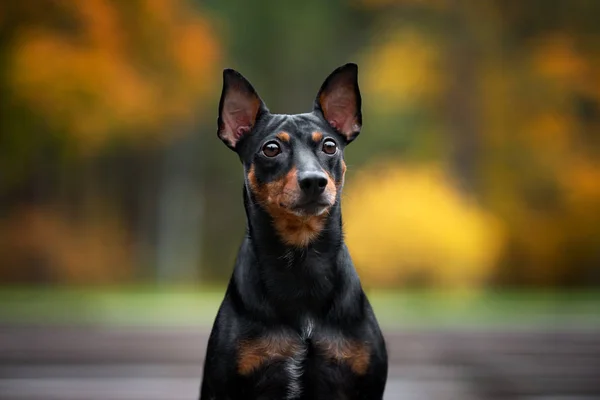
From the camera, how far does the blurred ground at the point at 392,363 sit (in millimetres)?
7547

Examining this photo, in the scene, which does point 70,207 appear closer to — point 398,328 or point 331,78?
point 398,328

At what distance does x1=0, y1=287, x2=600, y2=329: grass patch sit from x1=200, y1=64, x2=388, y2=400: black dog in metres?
7.92

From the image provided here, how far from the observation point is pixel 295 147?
13.4 ft

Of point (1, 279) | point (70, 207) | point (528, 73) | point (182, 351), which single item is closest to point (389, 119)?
point (528, 73)

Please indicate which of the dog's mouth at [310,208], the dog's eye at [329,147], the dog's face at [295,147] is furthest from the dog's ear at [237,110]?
the dog's mouth at [310,208]

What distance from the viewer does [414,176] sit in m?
17.0

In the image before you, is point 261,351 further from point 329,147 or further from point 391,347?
point 391,347

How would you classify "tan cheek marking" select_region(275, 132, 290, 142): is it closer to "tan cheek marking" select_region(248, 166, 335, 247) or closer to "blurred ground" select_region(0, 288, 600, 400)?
"tan cheek marking" select_region(248, 166, 335, 247)

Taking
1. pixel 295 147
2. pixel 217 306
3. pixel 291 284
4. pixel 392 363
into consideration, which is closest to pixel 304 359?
pixel 291 284

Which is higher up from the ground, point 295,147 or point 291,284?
point 295,147

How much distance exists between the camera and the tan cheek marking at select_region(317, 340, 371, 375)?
3.91 meters

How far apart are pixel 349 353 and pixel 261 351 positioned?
0.40m

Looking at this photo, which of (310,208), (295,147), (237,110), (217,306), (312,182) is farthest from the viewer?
(217,306)

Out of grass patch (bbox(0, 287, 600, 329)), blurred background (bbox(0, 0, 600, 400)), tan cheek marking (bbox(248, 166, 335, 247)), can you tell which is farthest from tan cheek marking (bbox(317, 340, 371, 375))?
blurred background (bbox(0, 0, 600, 400))
